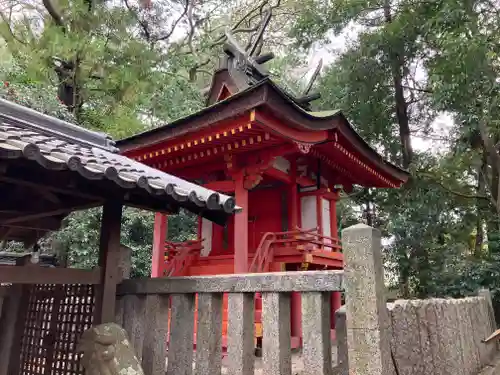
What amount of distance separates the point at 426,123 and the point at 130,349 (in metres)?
14.7

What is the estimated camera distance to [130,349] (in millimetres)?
2535

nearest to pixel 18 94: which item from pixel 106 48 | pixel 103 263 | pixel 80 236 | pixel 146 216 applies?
pixel 106 48

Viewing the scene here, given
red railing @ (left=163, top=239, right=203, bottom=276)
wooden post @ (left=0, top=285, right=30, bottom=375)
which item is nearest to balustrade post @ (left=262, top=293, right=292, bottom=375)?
wooden post @ (left=0, top=285, right=30, bottom=375)

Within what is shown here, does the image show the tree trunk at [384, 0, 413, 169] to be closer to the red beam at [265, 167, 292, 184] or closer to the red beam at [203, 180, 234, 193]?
the red beam at [265, 167, 292, 184]

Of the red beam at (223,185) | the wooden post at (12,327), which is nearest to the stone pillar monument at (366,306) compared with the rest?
the wooden post at (12,327)

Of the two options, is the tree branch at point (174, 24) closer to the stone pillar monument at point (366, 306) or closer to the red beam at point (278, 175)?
the red beam at point (278, 175)

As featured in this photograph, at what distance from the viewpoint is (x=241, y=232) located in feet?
22.4

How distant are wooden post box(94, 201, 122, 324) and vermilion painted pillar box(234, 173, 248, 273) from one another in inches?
141

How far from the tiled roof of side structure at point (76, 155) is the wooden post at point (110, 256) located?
44 cm

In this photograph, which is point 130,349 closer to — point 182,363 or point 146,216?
point 182,363

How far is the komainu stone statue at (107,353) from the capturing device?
241 centimetres

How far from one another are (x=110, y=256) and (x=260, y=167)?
13.8 ft

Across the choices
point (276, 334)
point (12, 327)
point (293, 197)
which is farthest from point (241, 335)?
point (293, 197)

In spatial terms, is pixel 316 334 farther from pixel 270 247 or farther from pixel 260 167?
pixel 270 247
